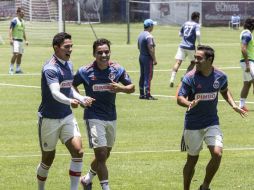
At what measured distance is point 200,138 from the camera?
35.5ft

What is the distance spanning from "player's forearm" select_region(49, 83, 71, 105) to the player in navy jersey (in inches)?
60.5

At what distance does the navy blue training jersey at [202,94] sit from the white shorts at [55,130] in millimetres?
1612

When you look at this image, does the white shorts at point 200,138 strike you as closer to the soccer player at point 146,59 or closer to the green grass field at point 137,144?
the green grass field at point 137,144

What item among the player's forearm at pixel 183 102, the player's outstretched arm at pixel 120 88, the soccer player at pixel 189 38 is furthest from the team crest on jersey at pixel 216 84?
the soccer player at pixel 189 38

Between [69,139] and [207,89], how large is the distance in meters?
2.05

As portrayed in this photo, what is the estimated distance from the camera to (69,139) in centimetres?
1086

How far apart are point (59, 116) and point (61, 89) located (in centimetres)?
39

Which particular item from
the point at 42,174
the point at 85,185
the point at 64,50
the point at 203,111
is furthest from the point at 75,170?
the point at 203,111

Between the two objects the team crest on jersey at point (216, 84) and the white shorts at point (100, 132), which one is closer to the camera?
the team crest on jersey at point (216, 84)

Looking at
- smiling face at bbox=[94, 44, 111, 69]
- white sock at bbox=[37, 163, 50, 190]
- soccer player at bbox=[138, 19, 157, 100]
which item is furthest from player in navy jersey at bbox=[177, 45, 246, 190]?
soccer player at bbox=[138, 19, 157, 100]

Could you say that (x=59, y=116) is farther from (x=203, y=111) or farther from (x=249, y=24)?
(x=249, y=24)

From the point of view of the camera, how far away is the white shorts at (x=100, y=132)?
10.9 metres

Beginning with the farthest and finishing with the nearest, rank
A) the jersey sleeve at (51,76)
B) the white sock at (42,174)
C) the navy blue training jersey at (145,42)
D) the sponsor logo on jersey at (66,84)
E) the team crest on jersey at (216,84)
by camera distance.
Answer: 1. the navy blue training jersey at (145,42)
2. the white sock at (42,174)
3. the sponsor logo on jersey at (66,84)
4. the team crest on jersey at (216,84)
5. the jersey sleeve at (51,76)

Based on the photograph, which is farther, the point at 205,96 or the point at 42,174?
the point at 42,174
